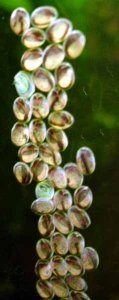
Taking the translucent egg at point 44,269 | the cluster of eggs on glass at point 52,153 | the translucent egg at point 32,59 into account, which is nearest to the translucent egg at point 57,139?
the cluster of eggs on glass at point 52,153

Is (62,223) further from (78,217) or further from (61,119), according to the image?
(61,119)

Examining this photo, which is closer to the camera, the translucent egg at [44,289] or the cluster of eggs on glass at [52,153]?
the cluster of eggs on glass at [52,153]

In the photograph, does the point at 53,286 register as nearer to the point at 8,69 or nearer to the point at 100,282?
the point at 100,282

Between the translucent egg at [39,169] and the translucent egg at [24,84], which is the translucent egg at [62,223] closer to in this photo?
the translucent egg at [39,169]

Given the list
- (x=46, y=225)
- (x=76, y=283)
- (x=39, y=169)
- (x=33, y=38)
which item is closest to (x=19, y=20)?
(x=33, y=38)

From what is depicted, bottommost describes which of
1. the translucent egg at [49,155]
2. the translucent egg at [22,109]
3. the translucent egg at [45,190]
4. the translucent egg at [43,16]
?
the translucent egg at [45,190]

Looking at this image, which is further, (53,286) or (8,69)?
(53,286)

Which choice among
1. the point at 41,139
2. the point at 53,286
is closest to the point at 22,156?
the point at 41,139
